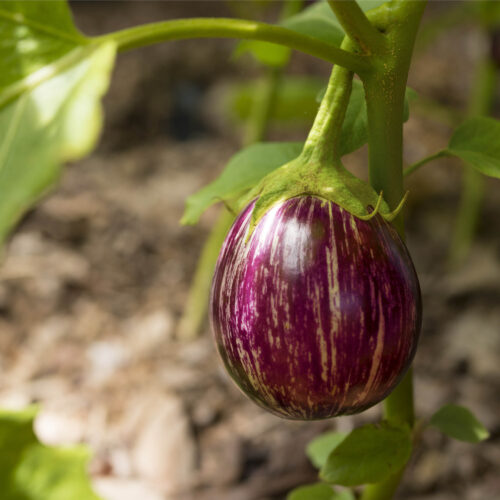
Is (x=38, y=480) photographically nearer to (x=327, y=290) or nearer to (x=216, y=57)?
(x=327, y=290)

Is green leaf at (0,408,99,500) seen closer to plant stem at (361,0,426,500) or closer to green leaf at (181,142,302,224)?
green leaf at (181,142,302,224)

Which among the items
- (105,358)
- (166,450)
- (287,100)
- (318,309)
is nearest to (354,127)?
(318,309)

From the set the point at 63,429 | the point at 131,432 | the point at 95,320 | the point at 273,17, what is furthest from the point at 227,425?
the point at 273,17

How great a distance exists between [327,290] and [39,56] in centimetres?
23

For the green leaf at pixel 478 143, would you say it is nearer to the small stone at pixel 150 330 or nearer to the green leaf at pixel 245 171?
the green leaf at pixel 245 171

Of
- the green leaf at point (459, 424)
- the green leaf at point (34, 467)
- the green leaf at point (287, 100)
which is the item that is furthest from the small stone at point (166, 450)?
the green leaf at point (287, 100)

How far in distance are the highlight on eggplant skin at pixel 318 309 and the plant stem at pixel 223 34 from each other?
3.5 inches

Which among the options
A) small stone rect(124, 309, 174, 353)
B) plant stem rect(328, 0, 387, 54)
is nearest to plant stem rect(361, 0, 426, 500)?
plant stem rect(328, 0, 387, 54)

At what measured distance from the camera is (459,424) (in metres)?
0.53

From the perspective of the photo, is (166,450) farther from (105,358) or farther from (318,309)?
(318,309)

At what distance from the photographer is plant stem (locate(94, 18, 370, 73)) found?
38 centimetres

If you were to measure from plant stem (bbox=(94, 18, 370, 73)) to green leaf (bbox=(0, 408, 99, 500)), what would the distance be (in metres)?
0.38

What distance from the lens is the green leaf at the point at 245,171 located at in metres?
0.52

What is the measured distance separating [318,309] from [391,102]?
143mm
